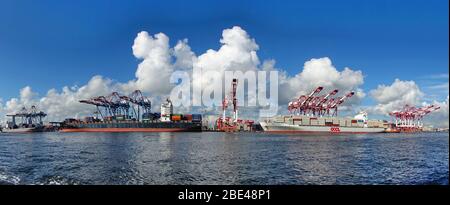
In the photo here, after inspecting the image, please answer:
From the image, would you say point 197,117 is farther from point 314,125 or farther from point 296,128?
point 314,125

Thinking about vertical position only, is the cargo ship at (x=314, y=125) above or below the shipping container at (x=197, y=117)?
below

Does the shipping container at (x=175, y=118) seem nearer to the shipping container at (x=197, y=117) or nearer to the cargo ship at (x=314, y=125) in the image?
the shipping container at (x=197, y=117)

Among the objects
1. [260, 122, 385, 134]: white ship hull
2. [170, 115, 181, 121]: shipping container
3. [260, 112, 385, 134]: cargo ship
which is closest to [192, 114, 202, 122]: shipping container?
[170, 115, 181, 121]: shipping container

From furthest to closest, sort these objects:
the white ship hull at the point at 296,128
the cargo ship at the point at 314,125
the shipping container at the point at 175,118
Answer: the shipping container at the point at 175,118
the cargo ship at the point at 314,125
the white ship hull at the point at 296,128

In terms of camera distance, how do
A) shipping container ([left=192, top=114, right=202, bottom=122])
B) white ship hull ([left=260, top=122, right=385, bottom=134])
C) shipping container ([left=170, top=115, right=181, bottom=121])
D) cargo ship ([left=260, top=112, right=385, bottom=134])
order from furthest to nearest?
1. shipping container ([left=192, top=114, right=202, bottom=122])
2. shipping container ([left=170, top=115, right=181, bottom=121])
3. cargo ship ([left=260, top=112, right=385, bottom=134])
4. white ship hull ([left=260, top=122, right=385, bottom=134])

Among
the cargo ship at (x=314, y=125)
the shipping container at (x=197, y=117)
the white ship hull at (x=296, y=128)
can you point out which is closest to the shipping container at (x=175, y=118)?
the shipping container at (x=197, y=117)

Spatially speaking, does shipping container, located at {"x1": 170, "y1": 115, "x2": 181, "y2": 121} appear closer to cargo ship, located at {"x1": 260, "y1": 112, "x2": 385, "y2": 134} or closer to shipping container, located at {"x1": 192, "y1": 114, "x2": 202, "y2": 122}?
shipping container, located at {"x1": 192, "y1": 114, "x2": 202, "y2": 122}

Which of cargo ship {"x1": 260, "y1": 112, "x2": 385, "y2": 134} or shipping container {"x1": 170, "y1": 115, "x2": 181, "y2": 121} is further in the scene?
shipping container {"x1": 170, "y1": 115, "x2": 181, "y2": 121}

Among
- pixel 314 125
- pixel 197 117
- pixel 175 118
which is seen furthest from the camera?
pixel 197 117

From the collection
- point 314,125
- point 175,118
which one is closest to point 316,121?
point 314,125

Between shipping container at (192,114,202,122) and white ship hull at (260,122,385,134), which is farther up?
shipping container at (192,114,202,122)

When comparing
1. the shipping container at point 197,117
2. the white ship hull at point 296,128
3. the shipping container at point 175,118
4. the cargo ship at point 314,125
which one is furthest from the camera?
the shipping container at point 197,117
